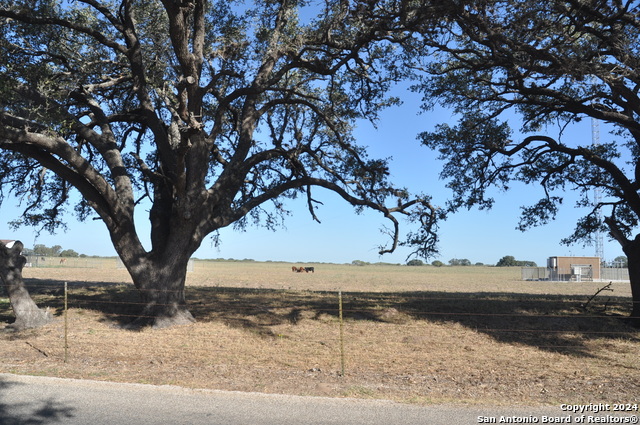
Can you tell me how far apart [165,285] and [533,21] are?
10.5m

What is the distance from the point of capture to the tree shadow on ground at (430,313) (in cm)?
1212

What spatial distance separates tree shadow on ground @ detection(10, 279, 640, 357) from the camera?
12117 millimetres

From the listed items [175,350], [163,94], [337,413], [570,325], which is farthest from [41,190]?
[570,325]

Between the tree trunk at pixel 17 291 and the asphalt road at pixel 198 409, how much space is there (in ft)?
17.4

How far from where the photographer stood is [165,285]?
12.9 m

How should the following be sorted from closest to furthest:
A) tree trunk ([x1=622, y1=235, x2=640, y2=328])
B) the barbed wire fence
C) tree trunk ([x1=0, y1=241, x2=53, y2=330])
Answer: the barbed wire fence, tree trunk ([x1=0, y1=241, x2=53, y2=330]), tree trunk ([x1=622, y1=235, x2=640, y2=328])

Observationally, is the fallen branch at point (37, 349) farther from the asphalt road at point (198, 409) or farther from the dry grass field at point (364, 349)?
the asphalt road at point (198, 409)

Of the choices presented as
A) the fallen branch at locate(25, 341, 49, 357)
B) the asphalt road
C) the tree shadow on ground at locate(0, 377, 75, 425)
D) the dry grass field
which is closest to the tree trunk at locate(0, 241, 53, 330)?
the dry grass field

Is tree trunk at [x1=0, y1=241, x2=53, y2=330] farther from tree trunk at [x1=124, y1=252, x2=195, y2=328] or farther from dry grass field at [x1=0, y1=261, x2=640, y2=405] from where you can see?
tree trunk at [x1=124, y1=252, x2=195, y2=328]

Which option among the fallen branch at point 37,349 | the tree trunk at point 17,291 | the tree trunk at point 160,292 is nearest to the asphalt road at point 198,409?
the fallen branch at point 37,349

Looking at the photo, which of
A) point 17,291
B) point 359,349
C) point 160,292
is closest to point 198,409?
point 359,349

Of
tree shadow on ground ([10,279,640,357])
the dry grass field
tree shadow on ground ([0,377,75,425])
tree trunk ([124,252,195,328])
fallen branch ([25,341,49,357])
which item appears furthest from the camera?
tree trunk ([124,252,195,328])

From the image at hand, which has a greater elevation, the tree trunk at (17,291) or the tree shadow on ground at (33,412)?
the tree trunk at (17,291)

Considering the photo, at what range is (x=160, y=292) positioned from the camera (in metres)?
12.8
